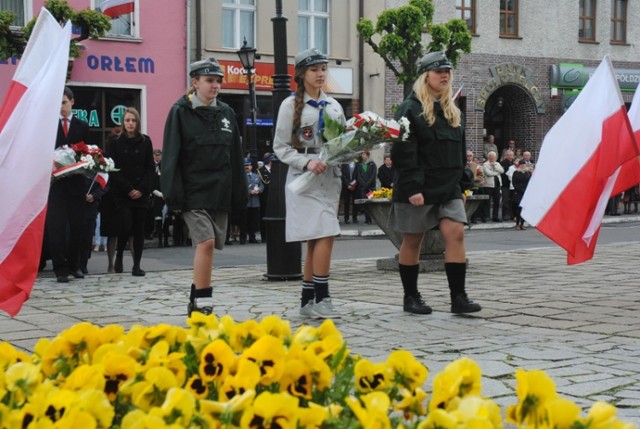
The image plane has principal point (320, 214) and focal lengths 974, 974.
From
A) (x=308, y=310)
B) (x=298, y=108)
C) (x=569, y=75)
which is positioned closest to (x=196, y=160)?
(x=298, y=108)

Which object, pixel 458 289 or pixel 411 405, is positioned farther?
pixel 458 289

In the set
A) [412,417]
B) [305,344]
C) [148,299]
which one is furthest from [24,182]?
[148,299]

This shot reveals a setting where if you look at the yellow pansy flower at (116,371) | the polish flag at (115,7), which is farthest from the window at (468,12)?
the yellow pansy flower at (116,371)

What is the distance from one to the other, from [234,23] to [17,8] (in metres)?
5.88

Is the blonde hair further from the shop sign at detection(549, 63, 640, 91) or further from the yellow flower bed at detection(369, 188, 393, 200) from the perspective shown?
the shop sign at detection(549, 63, 640, 91)

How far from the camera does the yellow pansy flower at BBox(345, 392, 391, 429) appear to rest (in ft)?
6.68

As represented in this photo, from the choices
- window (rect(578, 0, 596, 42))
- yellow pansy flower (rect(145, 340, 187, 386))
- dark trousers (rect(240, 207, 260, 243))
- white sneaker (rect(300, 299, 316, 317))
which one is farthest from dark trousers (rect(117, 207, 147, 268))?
window (rect(578, 0, 596, 42))

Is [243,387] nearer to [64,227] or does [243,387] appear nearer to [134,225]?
[64,227]

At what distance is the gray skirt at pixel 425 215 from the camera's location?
730 cm

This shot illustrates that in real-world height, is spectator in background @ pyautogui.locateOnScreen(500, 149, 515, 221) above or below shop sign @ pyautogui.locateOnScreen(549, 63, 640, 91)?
below

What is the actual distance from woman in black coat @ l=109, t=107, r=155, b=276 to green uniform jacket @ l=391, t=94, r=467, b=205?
4.71 m

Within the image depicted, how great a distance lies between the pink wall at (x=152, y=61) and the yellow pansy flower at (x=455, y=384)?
23.2 m

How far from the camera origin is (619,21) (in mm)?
35219

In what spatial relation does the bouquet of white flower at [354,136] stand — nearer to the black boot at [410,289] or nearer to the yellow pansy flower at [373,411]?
the black boot at [410,289]
